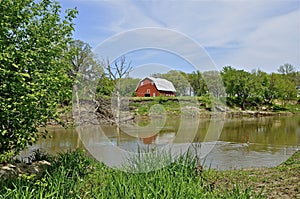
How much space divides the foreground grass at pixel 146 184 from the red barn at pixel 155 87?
126 inches

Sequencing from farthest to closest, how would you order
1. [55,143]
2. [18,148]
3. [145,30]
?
1. [55,143]
2. [145,30]
3. [18,148]

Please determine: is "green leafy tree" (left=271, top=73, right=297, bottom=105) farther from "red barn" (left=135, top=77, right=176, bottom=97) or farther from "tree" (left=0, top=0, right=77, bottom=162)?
"tree" (left=0, top=0, right=77, bottom=162)

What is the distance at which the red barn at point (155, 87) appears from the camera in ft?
27.4

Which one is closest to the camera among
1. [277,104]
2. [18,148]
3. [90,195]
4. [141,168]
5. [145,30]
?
[18,148]

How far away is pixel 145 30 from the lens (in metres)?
5.58

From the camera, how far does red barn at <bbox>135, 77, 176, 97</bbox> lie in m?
8.35

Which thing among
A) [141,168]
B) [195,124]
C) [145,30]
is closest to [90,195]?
[141,168]

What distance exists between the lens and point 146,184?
11.8ft

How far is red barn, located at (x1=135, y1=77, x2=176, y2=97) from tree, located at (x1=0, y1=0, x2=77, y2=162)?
412cm

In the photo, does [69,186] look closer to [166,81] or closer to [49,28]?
[49,28]

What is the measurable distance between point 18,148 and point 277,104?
43.1 meters

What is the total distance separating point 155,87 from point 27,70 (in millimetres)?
5937

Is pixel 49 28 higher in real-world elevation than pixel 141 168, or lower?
higher

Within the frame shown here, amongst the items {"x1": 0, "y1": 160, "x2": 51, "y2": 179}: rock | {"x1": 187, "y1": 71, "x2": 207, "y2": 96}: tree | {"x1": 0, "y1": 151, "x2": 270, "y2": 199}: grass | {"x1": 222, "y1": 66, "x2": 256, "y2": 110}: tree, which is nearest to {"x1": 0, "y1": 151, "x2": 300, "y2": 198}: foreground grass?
{"x1": 0, "y1": 151, "x2": 270, "y2": 199}: grass
